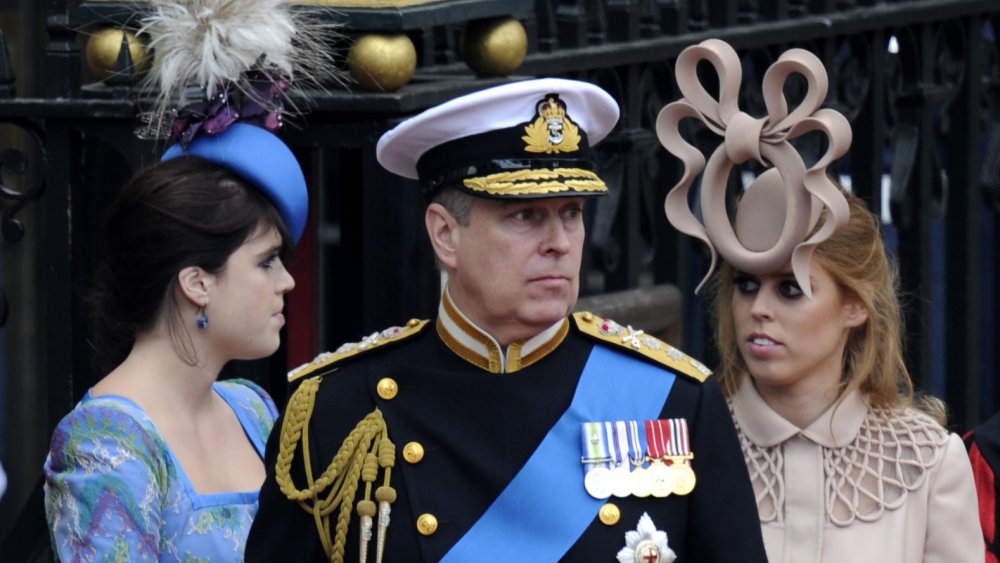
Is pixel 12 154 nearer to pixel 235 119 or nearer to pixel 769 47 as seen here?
pixel 235 119

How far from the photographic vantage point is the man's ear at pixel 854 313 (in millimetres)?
4402

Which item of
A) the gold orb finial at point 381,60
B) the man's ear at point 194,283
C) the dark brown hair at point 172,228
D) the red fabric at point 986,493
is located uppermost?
the gold orb finial at point 381,60

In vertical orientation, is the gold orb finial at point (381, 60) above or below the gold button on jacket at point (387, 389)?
above

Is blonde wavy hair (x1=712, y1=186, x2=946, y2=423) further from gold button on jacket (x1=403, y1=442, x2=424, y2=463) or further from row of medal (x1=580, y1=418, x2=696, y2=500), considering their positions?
gold button on jacket (x1=403, y1=442, x2=424, y2=463)

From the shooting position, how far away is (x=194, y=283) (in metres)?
4.09

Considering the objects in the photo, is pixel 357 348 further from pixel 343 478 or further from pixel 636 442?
pixel 636 442

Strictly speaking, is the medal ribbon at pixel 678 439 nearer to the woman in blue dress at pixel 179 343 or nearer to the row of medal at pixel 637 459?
the row of medal at pixel 637 459

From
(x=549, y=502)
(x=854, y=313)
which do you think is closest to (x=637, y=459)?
(x=549, y=502)

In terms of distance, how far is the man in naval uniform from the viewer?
Result: 3.69 meters

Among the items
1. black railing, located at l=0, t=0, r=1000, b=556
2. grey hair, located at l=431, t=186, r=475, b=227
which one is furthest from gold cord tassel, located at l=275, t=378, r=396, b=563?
black railing, located at l=0, t=0, r=1000, b=556

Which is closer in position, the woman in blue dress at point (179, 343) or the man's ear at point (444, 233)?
the man's ear at point (444, 233)

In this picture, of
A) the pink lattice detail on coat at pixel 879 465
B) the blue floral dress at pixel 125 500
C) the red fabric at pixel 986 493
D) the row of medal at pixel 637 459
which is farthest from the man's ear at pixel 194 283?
the red fabric at pixel 986 493

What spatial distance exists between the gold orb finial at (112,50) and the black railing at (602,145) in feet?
0.09

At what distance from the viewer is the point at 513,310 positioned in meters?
3.71
